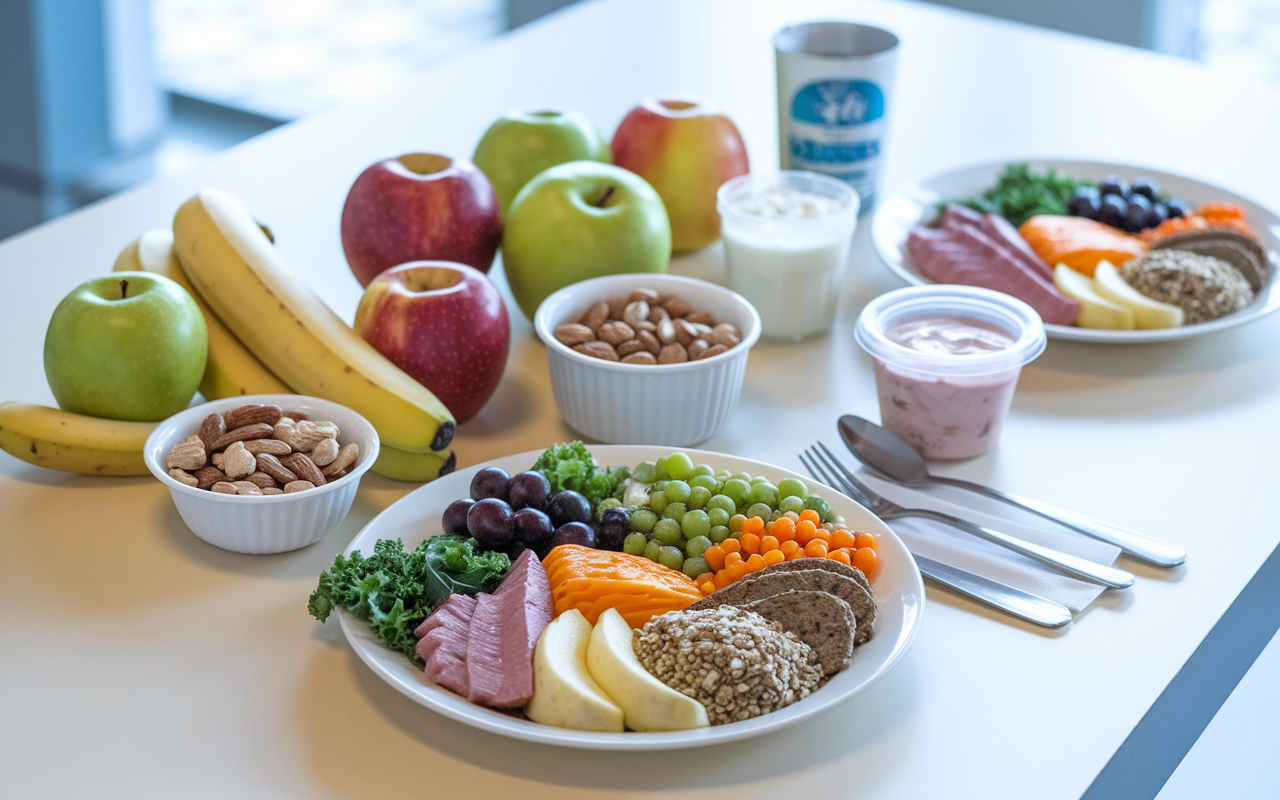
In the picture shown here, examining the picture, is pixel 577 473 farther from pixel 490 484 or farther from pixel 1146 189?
pixel 1146 189

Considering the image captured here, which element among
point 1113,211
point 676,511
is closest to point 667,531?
point 676,511

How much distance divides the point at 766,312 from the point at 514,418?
14.2 inches

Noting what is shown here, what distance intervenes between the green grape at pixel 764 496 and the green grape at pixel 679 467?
2.6 inches

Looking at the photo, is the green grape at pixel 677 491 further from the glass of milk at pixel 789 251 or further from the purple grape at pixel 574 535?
the glass of milk at pixel 789 251

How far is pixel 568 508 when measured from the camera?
107 cm

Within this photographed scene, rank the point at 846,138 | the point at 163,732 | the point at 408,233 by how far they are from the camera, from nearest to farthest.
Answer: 1. the point at 163,732
2. the point at 408,233
3. the point at 846,138

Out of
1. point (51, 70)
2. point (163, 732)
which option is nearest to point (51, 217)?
point (51, 70)

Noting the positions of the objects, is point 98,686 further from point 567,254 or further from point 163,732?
point 567,254

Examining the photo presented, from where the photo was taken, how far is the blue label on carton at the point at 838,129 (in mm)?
1675

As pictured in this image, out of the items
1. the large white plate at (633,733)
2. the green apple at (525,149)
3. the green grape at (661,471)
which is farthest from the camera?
the green apple at (525,149)

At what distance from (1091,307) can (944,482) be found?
1.31ft

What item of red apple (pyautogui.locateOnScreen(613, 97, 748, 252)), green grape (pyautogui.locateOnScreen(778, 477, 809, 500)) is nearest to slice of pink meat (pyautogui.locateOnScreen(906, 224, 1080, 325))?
red apple (pyautogui.locateOnScreen(613, 97, 748, 252))

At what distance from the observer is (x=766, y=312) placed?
1.50 m

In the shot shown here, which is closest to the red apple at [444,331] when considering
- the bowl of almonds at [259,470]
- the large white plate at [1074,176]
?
the bowl of almonds at [259,470]
